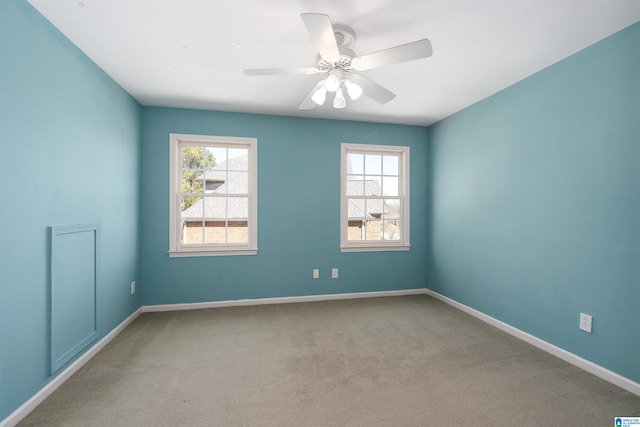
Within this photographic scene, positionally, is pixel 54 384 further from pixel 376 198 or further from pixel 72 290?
pixel 376 198

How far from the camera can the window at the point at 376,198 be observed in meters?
4.05

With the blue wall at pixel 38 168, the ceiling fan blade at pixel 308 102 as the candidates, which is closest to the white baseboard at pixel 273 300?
the blue wall at pixel 38 168

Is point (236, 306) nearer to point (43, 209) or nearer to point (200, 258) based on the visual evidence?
point (200, 258)

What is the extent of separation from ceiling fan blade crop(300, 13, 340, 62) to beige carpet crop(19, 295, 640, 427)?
2.17 m

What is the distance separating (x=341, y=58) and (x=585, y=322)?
106 inches

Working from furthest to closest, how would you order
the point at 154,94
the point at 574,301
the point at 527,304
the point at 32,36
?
the point at 154,94, the point at 527,304, the point at 574,301, the point at 32,36

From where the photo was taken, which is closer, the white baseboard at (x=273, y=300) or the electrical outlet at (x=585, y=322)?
the electrical outlet at (x=585, y=322)

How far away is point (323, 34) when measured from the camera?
1.55 metres

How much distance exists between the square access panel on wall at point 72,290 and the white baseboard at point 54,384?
0.26ft

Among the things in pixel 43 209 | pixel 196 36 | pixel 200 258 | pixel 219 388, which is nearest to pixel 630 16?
pixel 196 36

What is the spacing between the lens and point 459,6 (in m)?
1.75

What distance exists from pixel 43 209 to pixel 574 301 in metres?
3.92

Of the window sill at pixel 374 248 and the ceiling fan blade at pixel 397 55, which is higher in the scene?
the ceiling fan blade at pixel 397 55

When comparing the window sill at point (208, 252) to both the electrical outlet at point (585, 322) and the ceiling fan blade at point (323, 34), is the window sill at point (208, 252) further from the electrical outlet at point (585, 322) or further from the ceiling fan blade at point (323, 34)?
the electrical outlet at point (585, 322)
